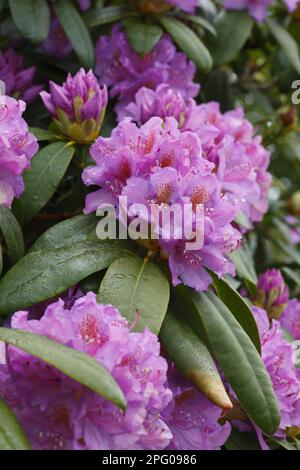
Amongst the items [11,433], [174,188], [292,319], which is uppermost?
[174,188]

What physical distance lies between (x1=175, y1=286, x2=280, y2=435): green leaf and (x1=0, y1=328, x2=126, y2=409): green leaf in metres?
0.28

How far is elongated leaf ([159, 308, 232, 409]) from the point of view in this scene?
1048 mm

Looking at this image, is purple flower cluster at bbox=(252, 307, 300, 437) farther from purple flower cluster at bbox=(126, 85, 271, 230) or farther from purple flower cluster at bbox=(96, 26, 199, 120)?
purple flower cluster at bbox=(96, 26, 199, 120)

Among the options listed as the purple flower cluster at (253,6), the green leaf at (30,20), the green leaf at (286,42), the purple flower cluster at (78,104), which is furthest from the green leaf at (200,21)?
the purple flower cluster at (78,104)

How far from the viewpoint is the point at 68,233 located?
48.2 inches

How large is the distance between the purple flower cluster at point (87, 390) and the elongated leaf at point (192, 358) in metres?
0.10

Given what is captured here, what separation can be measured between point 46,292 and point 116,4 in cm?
101

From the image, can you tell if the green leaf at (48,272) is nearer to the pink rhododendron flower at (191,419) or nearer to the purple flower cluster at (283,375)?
the pink rhododendron flower at (191,419)

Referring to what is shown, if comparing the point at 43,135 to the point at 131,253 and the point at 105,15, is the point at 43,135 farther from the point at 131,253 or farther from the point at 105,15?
the point at 105,15

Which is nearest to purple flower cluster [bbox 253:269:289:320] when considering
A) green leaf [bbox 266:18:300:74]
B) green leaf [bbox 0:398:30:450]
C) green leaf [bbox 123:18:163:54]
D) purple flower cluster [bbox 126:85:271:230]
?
purple flower cluster [bbox 126:85:271:230]

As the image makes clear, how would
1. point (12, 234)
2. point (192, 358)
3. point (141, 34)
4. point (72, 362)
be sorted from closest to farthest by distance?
point (72, 362), point (192, 358), point (12, 234), point (141, 34)

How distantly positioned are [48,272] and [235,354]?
30cm

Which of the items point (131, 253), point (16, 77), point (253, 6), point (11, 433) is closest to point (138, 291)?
point (131, 253)

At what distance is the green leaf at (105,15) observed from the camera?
1.64 meters
